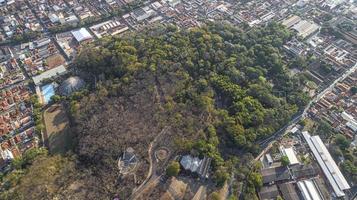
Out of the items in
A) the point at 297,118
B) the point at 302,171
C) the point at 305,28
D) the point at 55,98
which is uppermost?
the point at 305,28

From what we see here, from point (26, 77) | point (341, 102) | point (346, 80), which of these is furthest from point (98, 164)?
point (346, 80)

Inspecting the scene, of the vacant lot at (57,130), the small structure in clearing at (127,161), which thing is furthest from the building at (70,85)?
the small structure in clearing at (127,161)

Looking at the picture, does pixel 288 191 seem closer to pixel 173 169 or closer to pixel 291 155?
pixel 291 155

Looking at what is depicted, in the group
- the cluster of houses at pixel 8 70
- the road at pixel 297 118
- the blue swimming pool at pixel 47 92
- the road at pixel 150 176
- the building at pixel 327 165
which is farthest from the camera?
the cluster of houses at pixel 8 70

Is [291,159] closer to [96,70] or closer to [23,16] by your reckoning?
[96,70]

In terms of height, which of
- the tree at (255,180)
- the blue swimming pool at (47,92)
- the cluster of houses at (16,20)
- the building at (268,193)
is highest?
the cluster of houses at (16,20)

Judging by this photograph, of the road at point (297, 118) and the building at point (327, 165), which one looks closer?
the building at point (327, 165)

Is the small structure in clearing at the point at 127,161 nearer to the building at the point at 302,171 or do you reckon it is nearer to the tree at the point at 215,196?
the tree at the point at 215,196

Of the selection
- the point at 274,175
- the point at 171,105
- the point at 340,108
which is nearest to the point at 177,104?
the point at 171,105
